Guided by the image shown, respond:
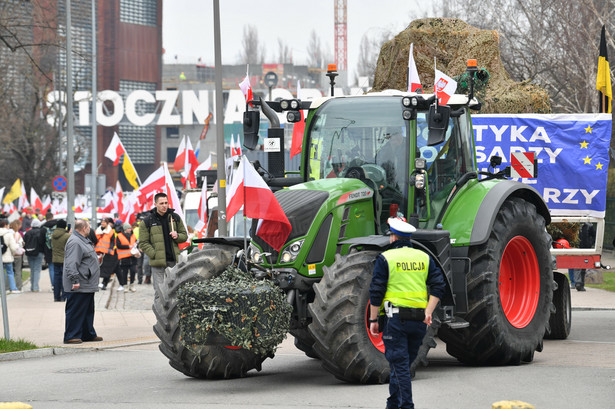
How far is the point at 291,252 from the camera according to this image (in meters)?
10.9

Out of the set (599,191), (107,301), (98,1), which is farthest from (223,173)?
(98,1)

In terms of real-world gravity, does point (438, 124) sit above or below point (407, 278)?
above

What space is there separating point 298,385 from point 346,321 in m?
1.28

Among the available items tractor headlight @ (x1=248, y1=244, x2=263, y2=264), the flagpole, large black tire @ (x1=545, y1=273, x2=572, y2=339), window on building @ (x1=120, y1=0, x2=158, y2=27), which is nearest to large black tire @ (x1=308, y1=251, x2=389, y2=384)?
tractor headlight @ (x1=248, y1=244, x2=263, y2=264)

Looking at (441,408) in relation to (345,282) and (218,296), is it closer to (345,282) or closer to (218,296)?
(345,282)

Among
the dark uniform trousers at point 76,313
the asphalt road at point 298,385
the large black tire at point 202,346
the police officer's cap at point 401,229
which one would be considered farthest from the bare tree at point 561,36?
the police officer's cap at point 401,229

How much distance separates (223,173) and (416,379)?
38.1 feet

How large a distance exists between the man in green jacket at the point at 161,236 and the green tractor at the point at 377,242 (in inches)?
174

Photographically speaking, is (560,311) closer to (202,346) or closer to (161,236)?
(161,236)

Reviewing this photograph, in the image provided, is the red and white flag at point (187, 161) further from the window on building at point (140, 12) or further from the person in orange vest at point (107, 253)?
the window on building at point (140, 12)

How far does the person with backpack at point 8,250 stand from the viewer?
2700 cm

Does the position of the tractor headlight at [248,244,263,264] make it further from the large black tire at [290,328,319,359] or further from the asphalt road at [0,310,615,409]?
the asphalt road at [0,310,615,409]

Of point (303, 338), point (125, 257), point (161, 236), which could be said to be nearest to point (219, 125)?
point (161, 236)

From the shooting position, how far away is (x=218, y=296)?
10156mm
